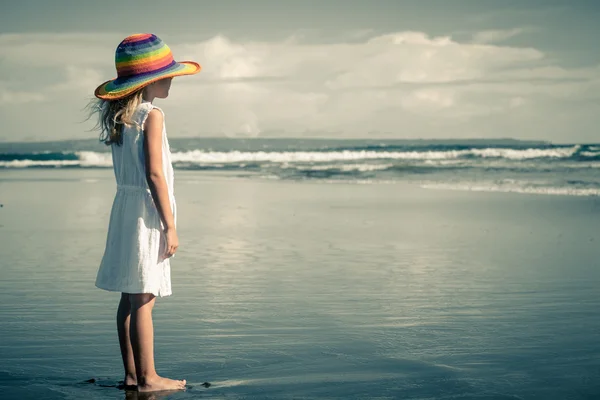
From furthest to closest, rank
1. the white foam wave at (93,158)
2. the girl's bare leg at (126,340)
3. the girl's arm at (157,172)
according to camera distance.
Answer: the white foam wave at (93,158)
the girl's bare leg at (126,340)
the girl's arm at (157,172)

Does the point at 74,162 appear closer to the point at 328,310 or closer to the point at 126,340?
the point at 328,310

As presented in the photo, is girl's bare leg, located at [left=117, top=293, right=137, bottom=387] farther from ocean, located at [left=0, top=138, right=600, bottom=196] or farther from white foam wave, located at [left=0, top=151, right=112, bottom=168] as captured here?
white foam wave, located at [left=0, top=151, right=112, bottom=168]

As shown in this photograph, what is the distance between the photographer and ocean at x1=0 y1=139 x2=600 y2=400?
4.06 metres

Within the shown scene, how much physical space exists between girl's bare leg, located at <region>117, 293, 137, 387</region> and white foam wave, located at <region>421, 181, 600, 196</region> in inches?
561

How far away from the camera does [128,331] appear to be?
3930 millimetres

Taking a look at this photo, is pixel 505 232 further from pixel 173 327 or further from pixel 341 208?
pixel 173 327

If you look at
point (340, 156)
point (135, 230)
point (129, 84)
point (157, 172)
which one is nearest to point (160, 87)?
point (129, 84)

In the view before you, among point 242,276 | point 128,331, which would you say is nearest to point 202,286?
point 242,276

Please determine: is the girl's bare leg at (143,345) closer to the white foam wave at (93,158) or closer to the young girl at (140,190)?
the young girl at (140,190)

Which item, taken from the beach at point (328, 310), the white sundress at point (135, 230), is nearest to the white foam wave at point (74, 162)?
the beach at point (328, 310)

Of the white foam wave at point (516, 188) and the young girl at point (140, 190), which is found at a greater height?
the young girl at point (140, 190)

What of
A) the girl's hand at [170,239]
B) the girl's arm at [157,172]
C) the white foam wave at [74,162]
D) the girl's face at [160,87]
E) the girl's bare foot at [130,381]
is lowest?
the girl's bare foot at [130,381]

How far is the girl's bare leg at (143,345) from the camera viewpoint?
3.83 meters

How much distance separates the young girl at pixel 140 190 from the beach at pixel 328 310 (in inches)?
16.8
